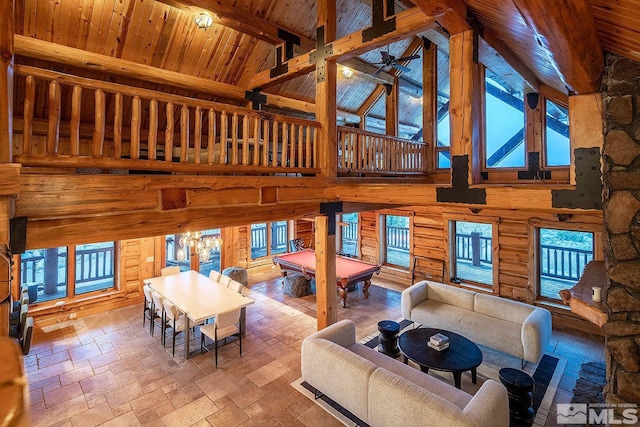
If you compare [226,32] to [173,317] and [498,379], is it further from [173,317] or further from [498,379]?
[498,379]

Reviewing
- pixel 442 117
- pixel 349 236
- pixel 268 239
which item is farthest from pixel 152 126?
pixel 349 236

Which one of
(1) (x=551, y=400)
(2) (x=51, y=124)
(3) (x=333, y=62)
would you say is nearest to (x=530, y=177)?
(1) (x=551, y=400)

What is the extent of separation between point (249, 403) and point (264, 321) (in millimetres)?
2567

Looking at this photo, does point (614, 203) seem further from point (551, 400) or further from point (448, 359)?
point (551, 400)

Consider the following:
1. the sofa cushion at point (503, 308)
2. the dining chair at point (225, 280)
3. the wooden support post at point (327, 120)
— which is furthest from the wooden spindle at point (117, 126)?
the sofa cushion at point (503, 308)

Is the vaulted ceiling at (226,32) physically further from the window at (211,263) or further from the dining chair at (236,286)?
the window at (211,263)

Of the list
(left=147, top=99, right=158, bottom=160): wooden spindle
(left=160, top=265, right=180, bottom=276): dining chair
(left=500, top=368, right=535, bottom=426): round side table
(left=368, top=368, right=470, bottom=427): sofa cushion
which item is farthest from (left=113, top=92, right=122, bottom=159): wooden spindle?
(left=500, top=368, right=535, bottom=426): round side table

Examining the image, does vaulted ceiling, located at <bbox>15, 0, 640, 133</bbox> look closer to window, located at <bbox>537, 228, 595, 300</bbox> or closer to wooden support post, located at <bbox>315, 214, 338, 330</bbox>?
wooden support post, located at <bbox>315, 214, 338, 330</bbox>

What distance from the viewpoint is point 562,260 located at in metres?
7.99

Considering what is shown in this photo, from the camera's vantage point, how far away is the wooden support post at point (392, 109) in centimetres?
902

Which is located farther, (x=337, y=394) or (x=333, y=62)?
(x=333, y=62)

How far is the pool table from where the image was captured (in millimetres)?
7469

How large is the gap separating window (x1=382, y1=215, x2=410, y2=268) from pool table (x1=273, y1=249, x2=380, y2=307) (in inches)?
76.5

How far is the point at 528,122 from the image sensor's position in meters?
7.01
